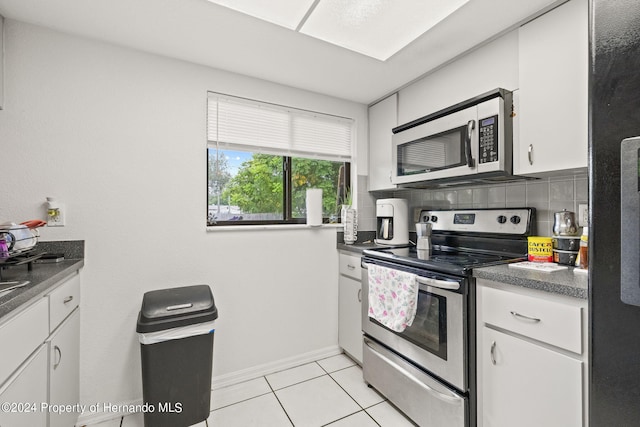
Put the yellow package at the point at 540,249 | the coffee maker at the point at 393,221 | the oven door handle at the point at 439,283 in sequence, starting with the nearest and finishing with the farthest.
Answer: the oven door handle at the point at 439,283, the yellow package at the point at 540,249, the coffee maker at the point at 393,221

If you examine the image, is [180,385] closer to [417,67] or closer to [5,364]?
[5,364]

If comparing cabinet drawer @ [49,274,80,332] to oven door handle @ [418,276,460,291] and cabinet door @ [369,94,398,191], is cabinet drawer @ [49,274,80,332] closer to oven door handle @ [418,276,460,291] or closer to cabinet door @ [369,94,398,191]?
oven door handle @ [418,276,460,291]

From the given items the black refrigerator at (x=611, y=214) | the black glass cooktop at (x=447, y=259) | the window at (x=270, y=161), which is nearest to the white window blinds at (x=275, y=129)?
the window at (x=270, y=161)

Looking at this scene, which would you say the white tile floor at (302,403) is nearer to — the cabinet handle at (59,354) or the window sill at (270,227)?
the cabinet handle at (59,354)

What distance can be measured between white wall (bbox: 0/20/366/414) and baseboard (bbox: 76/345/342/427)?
0.03 m

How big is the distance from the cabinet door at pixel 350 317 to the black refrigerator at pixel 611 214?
1.68 m

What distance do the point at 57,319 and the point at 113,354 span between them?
59 centimetres

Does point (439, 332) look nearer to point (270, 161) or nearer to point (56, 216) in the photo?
point (270, 161)

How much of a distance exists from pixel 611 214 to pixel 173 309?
5.79 feet

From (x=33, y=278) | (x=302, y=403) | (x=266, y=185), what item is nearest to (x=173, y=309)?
(x=33, y=278)

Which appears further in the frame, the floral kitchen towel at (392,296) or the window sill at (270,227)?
the window sill at (270,227)

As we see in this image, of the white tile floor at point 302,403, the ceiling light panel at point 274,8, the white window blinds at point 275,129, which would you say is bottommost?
the white tile floor at point 302,403

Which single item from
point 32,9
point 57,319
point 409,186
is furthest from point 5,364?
point 409,186

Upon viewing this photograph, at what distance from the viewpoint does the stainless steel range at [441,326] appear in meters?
1.40
